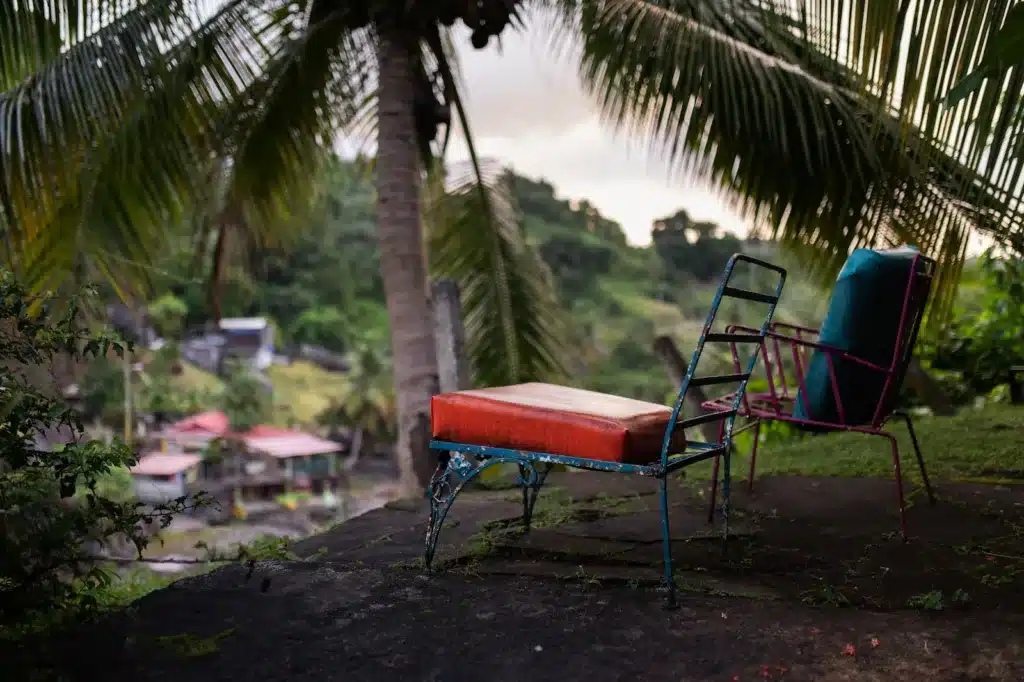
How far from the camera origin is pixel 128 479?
17.6 m

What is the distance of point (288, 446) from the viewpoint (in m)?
24.8

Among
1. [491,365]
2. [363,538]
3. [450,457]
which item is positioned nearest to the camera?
[450,457]

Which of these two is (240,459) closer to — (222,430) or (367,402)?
(222,430)

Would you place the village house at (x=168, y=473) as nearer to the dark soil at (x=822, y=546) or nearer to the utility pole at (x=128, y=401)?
the utility pole at (x=128, y=401)

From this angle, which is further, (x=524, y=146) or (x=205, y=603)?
(x=524, y=146)

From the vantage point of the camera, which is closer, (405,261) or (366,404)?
(405,261)

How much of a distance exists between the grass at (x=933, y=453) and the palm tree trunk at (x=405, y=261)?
1.76 meters

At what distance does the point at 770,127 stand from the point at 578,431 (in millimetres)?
2911

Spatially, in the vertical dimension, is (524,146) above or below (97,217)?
above

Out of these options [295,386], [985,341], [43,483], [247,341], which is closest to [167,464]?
[295,386]

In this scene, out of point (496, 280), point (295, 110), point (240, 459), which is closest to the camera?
point (295, 110)

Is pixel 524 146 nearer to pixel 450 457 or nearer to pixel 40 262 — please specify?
pixel 40 262

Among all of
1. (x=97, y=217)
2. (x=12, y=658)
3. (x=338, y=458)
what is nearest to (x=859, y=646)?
(x=12, y=658)

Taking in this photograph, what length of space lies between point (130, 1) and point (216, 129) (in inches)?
37.5
